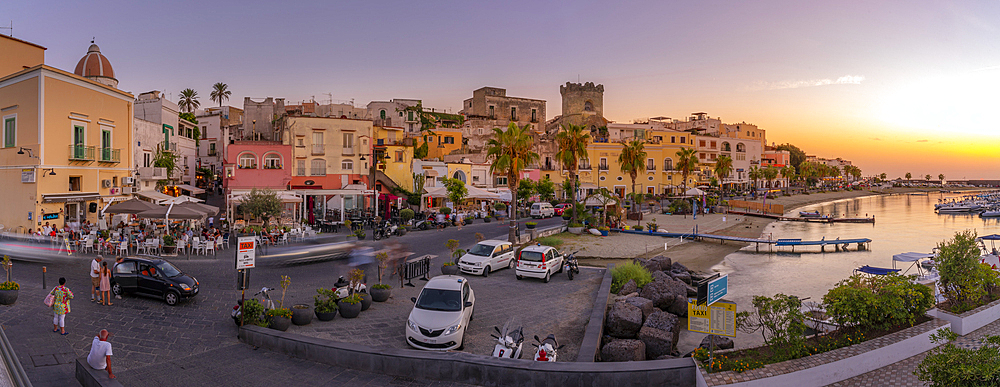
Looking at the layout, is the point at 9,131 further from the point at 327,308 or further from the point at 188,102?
the point at 188,102

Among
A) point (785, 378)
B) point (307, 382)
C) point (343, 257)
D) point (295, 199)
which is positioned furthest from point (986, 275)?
point (295, 199)

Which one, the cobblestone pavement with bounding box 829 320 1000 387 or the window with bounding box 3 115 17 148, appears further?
the window with bounding box 3 115 17 148

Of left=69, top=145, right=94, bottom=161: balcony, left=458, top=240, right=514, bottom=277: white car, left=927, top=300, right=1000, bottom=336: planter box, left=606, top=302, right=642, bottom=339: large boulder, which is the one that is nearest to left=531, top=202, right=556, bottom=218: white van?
left=458, top=240, right=514, bottom=277: white car

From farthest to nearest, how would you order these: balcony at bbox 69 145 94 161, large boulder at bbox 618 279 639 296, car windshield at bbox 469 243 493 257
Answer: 1. balcony at bbox 69 145 94 161
2. car windshield at bbox 469 243 493 257
3. large boulder at bbox 618 279 639 296

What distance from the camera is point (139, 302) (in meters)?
13.7

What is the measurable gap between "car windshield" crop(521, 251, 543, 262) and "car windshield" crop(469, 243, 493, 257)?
5.18 ft

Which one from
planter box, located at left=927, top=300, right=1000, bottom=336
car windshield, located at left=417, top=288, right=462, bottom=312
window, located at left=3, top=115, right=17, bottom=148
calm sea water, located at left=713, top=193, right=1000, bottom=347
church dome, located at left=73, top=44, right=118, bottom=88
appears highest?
church dome, located at left=73, top=44, right=118, bottom=88

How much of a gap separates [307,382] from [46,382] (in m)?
4.38

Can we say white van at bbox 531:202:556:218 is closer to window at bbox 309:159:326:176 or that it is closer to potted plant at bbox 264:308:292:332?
window at bbox 309:159:326:176

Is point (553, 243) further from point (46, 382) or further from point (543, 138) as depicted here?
point (543, 138)

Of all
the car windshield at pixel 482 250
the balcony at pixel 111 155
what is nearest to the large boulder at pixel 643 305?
the car windshield at pixel 482 250

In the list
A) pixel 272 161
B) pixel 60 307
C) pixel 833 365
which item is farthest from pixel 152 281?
pixel 272 161

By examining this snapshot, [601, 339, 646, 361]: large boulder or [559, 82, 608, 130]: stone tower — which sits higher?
[559, 82, 608, 130]: stone tower

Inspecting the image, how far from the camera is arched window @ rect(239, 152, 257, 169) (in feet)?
123
